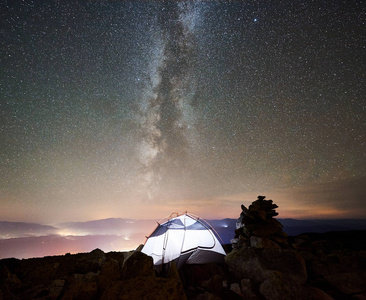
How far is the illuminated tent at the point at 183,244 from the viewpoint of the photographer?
7.26 meters

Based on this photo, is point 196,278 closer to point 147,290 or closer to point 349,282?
point 147,290

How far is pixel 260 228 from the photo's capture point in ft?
29.7

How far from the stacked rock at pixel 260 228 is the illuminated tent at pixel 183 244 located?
5.58ft

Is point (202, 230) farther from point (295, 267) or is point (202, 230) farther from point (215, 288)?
point (295, 267)

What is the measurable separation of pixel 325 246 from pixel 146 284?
10.2m

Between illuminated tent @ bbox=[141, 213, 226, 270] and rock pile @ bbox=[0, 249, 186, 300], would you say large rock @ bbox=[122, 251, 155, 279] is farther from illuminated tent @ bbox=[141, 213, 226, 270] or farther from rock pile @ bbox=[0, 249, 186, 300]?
illuminated tent @ bbox=[141, 213, 226, 270]

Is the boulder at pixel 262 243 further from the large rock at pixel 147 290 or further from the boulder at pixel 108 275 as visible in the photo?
the boulder at pixel 108 275

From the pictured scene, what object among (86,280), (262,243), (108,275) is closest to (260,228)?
(262,243)

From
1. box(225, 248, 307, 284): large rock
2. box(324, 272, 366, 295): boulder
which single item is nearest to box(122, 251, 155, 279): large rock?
box(225, 248, 307, 284): large rock

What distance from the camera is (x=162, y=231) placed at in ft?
27.3

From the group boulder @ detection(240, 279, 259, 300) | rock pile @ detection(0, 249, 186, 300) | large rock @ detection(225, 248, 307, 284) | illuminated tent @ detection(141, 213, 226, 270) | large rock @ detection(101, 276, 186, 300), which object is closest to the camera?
large rock @ detection(101, 276, 186, 300)

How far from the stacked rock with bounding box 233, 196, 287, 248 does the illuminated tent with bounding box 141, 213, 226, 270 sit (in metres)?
1.70

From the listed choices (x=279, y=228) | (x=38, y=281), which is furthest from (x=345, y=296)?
(x=38, y=281)

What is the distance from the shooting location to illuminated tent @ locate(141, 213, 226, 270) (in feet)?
23.8
